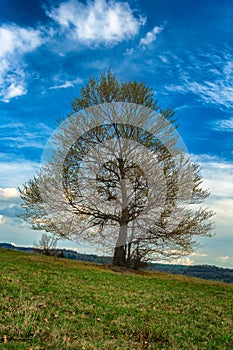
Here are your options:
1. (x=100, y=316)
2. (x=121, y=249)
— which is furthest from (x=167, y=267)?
(x=100, y=316)

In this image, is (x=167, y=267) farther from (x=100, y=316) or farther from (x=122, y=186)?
(x=100, y=316)

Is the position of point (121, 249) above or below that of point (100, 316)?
above

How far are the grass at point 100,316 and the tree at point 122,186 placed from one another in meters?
8.42

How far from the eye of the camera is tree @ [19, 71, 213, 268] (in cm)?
2255

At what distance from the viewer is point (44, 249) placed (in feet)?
92.3

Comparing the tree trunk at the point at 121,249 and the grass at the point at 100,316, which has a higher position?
the tree trunk at the point at 121,249

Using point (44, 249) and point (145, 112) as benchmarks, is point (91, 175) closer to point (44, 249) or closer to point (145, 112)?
point (145, 112)

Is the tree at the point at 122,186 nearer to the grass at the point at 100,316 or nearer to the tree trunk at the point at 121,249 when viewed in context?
the tree trunk at the point at 121,249

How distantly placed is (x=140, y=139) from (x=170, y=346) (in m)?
16.5

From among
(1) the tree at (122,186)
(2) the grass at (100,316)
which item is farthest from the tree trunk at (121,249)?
(2) the grass at (100,316)

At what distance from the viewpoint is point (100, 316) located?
9.43m

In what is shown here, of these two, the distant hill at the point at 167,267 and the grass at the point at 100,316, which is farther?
the distant hill at the point at 167,267

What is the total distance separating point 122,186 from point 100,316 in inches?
552

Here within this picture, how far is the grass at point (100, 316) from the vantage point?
7570 mm
